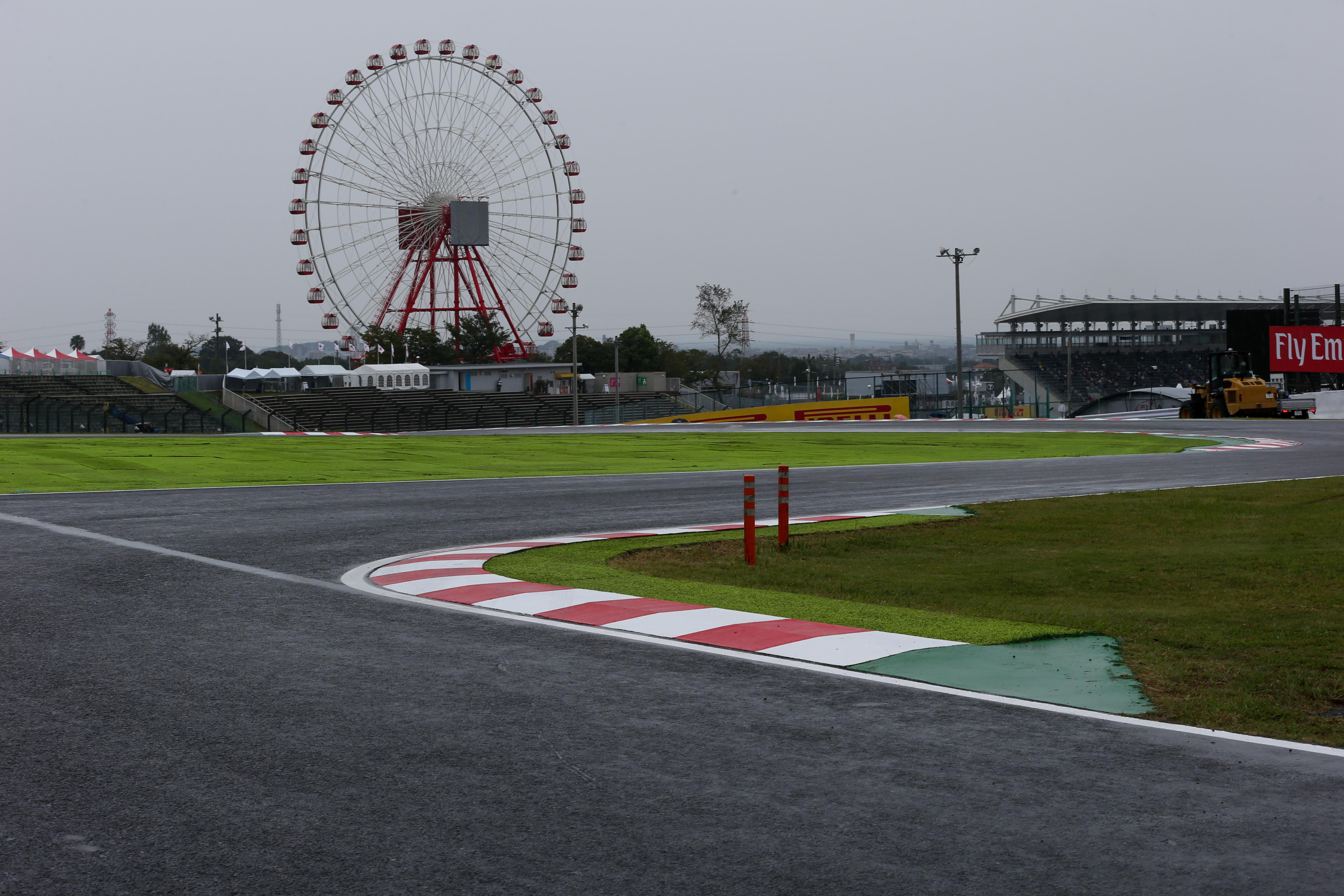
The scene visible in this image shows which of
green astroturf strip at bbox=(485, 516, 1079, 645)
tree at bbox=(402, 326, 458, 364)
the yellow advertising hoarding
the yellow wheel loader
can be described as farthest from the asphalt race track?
tree at bbox=(402, 326, 458, 364)

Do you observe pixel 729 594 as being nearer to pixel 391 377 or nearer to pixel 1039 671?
pixel 1039 671

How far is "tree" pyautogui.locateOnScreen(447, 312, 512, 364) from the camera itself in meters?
108

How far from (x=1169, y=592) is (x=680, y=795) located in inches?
247

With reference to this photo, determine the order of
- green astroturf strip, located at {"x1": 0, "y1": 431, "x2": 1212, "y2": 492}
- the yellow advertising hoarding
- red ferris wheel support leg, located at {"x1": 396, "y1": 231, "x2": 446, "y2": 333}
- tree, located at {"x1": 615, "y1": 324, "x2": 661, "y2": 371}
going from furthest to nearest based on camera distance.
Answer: tree, located at {"x1": 615, "y1": 324, "x2": 661, "y2": 371} → red ferris wheel support leg, located at {"x1": 396, "y1": 231, "x2": 446, "y2": 333} → the yellow advertising hoarding → green astroturf strip, located at {"x1": 0, "y1": 431, "x2": 1212, "y2": 492}

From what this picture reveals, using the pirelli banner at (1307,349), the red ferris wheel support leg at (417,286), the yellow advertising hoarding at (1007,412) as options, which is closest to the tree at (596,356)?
the red ferris wheel support leg at (417,286)

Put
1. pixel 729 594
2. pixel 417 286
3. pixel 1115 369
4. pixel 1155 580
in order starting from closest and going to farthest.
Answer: pixel 729 594, pixel 1155 580, pixel 417 286, pixel 1115 369

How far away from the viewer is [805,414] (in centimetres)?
5931

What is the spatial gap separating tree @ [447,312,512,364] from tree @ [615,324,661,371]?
1332 cm

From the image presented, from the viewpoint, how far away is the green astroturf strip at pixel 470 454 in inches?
886

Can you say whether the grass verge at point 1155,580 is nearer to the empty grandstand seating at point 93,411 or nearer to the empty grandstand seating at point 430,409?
the empty grandstand seating at point 93,411

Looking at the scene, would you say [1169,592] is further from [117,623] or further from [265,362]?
[265,362]

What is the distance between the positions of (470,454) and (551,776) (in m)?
27.1

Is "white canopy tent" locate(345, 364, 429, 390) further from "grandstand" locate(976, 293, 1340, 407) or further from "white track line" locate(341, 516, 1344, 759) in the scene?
"white track line" locate(341, 516, 1344, 759)

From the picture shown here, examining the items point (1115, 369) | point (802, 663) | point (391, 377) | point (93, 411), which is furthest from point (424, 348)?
point (802, 663)
